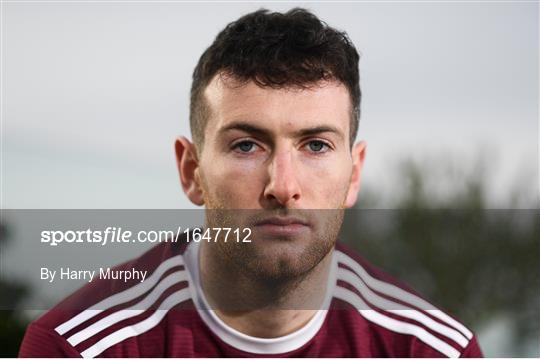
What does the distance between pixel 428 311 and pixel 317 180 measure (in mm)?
930

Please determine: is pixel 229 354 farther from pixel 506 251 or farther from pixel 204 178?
pixel 506 251

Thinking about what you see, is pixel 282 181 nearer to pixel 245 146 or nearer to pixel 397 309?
pixel 245 146

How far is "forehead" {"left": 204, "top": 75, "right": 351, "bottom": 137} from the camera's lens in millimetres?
3113

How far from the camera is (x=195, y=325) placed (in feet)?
10.9

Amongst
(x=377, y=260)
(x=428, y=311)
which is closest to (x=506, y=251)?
(x=377, y=260)

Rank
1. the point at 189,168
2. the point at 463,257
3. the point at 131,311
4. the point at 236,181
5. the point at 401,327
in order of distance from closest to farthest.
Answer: the point at 236,181, the point at 131,311, the point at 401,327, the point at 189,168, the point at 463,257

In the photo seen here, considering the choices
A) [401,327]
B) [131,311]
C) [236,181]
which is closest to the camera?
[236,181]

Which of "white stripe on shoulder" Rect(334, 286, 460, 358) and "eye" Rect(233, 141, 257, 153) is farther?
"white stripe on shoulder" Rect(334, 286, 460, 358)

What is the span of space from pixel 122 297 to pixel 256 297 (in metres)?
0.66

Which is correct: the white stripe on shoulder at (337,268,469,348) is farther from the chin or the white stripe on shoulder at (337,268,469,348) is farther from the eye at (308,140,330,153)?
the eye at (308,140,330,153)

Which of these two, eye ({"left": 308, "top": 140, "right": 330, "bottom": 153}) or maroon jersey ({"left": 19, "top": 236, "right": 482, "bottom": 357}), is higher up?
eye ({"left": 308, "top": 140, "right": 330, "bottom": 153})

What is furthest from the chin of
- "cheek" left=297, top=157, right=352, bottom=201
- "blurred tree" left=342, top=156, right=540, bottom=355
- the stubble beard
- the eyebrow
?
"blurred tree" left=342, top=156, right=540, bottom=355

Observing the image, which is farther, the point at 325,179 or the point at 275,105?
the point at 325,179

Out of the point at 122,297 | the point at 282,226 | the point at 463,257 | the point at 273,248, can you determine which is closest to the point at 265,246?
the point at 273,248
